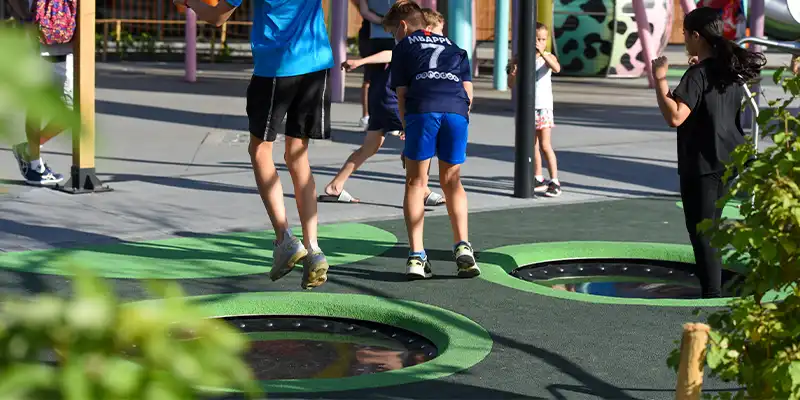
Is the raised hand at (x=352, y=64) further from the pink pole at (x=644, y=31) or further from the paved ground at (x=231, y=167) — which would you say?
the pink pole at (x=644, y=31)

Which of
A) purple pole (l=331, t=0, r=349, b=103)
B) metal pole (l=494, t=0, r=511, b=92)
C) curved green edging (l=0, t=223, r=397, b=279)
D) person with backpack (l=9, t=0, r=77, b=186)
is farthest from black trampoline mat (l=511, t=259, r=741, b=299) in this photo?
metal pole (l=494, t=0, r=511, b=92)

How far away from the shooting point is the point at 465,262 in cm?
628

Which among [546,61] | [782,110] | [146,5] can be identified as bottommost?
[146,5]

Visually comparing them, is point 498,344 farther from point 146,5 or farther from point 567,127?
point 146,5

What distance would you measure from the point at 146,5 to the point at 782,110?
3259cm

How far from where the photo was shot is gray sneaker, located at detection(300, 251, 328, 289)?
5.72m

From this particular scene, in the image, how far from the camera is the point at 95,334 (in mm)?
923

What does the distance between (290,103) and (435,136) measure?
2.71 feet

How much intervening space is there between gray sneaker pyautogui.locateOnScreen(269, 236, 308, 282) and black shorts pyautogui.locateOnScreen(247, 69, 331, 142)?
1.72 ft

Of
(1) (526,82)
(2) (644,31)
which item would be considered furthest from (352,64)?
(2) (644,31)

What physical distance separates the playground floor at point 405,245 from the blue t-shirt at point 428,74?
912mm

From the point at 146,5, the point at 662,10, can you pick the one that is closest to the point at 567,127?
the point at 662,10

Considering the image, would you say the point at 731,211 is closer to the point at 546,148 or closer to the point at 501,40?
the point at 546,148

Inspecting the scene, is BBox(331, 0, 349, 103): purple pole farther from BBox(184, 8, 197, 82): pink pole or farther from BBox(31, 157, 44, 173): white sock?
BBox(31, 157, 44, 173): white sock
